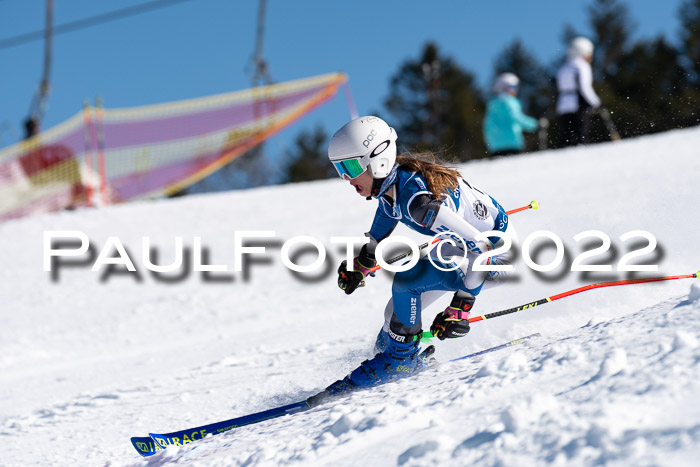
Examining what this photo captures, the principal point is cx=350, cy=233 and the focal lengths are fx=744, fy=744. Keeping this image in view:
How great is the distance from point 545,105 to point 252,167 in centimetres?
A: 2113

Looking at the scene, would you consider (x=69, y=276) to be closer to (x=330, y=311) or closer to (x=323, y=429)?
(x=330, y=311)

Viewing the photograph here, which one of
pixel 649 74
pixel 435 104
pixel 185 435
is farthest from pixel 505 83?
pixel 435 104

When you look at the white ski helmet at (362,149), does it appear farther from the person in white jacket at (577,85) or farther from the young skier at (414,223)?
the person in white jacket at (577,85)

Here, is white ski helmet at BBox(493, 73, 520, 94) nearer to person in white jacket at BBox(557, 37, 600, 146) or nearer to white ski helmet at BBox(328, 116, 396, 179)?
person in white jacket at BBox(557, 37, 600, 146)

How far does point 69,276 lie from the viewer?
8.56 meters

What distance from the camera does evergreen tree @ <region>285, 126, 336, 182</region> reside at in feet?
162

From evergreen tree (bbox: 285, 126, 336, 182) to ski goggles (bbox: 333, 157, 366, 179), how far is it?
45361mm

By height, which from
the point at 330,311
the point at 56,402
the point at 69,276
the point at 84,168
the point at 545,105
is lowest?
the point at 56,402

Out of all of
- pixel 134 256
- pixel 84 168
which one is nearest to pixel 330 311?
pixel 134 256

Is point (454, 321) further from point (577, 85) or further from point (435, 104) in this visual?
point (435, 104)

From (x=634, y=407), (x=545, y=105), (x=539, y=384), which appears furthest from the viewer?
(x=545, y=105)

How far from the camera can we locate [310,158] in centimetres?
5384

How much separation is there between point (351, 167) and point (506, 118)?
7547mm

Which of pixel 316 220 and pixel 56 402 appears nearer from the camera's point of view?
pixel 56 402
